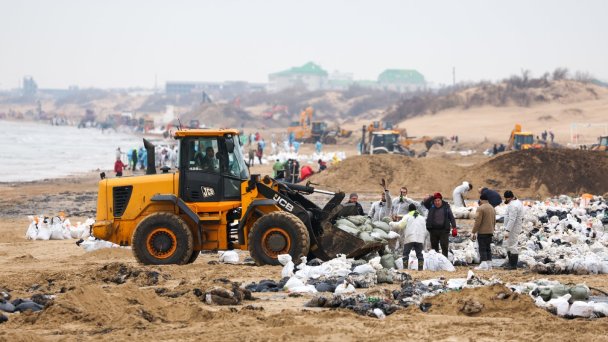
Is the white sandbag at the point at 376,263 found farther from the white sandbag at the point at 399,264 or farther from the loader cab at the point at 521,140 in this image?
the loader cab at the point at 521,140

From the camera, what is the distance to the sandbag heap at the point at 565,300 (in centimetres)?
1081

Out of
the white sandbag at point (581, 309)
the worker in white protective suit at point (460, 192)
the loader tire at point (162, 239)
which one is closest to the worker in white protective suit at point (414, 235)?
the loader tire at point (162, 239)

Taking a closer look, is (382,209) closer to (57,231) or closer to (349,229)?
(349,229)

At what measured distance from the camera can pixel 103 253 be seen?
18047 millimetres

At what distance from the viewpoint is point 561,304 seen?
434 inches

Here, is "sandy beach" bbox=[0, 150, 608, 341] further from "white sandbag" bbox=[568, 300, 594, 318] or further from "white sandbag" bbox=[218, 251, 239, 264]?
"white sandbag" bbox=[218, 251, 239, 264]

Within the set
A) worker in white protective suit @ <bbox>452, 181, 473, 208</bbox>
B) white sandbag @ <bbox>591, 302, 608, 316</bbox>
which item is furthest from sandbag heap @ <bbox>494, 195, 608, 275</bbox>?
white sandbag @ <bbox>591, 302, 608, 316</bbox>

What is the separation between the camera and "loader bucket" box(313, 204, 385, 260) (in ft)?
50.1

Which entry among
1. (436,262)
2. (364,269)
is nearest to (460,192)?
(436,262)

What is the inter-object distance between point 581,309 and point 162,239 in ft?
22.3

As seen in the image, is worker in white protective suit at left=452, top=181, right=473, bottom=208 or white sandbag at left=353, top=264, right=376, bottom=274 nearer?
white sandbag at left=353, top=264, right=376, bottom=274

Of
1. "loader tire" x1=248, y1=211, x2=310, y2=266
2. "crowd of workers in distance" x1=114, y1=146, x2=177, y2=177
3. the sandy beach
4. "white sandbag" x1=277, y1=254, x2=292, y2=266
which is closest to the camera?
the sandy beach

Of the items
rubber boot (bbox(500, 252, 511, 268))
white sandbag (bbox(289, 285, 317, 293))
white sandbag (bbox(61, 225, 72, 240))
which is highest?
white sandbag (bbox(289, 285, 317, 293))

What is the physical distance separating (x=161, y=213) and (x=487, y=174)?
2156cm
